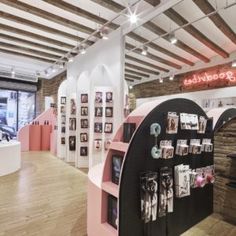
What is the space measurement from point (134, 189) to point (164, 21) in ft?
13.7

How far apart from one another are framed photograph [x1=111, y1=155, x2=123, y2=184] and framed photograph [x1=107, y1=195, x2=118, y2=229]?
0.53ft

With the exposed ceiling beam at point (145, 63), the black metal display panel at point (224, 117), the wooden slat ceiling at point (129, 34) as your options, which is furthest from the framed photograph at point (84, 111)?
the black metal display panel at point (224, 117)

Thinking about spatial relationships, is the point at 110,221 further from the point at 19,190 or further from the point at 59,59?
the point at 59,59

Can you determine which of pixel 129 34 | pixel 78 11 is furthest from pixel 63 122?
pixel 78 11

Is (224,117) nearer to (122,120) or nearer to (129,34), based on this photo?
(122,120)

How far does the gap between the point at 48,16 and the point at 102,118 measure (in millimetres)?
2654

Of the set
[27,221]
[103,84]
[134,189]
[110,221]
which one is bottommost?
[27,221]

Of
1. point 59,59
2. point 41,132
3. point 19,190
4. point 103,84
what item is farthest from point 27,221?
point 41,132

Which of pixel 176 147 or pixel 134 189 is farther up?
pixel 176 147

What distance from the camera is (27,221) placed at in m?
2.89

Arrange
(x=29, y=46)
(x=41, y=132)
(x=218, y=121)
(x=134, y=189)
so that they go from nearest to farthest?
(x=134, y=189) → (x=218, y=121) → (x=29, y=46) → (x=41, y=132)

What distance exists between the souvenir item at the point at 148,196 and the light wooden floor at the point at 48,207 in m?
0.88

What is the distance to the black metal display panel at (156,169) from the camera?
1859 mm

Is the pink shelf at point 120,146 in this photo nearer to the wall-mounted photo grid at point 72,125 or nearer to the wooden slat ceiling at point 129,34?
the wooden slat ceiling at point 129,34
